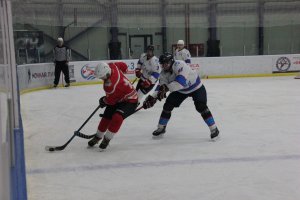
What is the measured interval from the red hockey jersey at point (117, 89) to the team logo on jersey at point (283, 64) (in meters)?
8.15

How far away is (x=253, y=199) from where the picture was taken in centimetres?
239

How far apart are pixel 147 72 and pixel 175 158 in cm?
242

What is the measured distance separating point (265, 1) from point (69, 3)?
5155mm

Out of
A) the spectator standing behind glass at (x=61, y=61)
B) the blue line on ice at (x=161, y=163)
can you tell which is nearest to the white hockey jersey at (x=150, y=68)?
the blue line on ice at (x=161, y=163)

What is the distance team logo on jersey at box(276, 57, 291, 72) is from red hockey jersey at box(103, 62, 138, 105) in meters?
8.15

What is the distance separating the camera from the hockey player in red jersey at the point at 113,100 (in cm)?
352

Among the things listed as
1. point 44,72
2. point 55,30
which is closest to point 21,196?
point 44,72

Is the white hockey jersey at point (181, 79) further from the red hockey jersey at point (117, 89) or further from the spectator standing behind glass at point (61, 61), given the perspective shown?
the spectator standing behind glass at point (61, 61)

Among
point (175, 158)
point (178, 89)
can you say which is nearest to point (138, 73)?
point (178, 89)

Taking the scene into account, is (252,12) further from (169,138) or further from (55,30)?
(169,138)

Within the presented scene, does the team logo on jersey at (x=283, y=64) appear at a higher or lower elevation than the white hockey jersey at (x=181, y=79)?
lower

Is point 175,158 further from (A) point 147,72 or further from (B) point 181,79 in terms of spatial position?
(A) point 147,72

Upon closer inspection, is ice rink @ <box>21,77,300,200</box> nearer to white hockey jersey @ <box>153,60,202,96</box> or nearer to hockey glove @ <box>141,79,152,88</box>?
hockey glove @ <box>141,79,152,88</box>

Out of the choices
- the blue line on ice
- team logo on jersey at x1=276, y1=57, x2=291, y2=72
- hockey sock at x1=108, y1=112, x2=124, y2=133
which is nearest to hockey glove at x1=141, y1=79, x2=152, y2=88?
hockey sock at x1=108, y1=112, x2=124, y2=133
